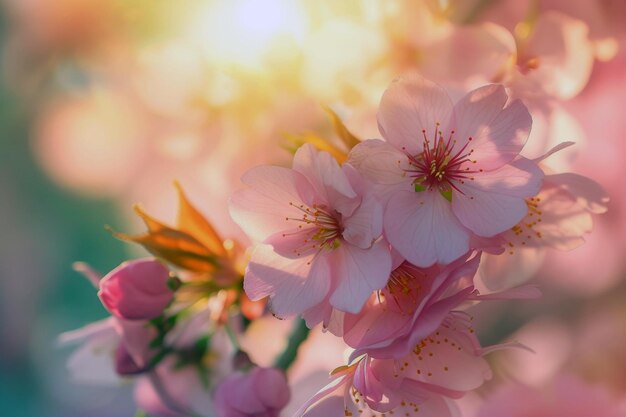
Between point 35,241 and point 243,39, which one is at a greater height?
point 243,39

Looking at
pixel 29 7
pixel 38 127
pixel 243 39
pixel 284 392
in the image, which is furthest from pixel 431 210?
pixel 38 127

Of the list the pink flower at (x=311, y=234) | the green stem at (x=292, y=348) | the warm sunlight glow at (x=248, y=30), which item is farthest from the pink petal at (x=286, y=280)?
the warm sunlight glow at (x=248, y=30)

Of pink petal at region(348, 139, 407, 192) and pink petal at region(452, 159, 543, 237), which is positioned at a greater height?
pink petal at region(348, 139, 407, 192)

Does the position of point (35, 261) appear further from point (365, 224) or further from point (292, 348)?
point (365, 224)

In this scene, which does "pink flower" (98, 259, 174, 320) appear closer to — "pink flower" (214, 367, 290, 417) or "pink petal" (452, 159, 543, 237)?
"pink flower" (214, 367, 290, 417)

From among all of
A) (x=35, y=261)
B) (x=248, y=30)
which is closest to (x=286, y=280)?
(x=248, y=30)

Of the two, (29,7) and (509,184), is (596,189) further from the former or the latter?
(29,7)

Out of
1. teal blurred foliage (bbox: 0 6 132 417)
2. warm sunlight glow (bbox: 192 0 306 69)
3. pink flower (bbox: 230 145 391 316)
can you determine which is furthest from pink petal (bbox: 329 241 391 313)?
teal blurred foliage (bbox: 0 6 132 417)
